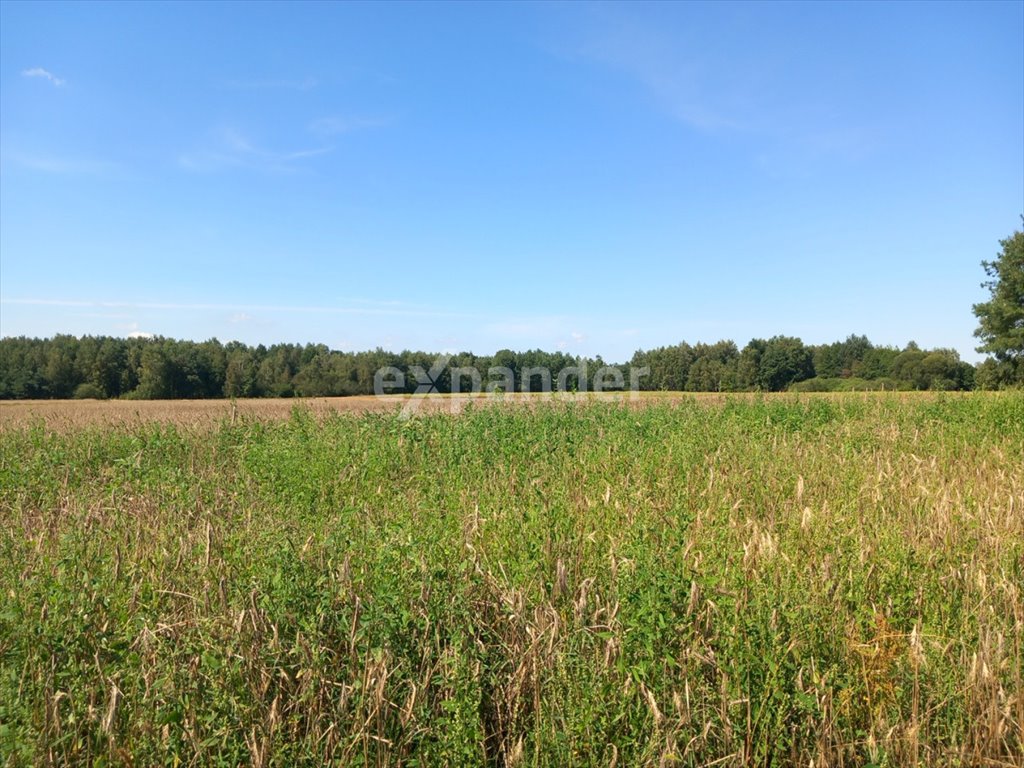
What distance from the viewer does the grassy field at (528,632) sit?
2355mm

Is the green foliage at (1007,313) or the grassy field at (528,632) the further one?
the green foliage at (1007,313)

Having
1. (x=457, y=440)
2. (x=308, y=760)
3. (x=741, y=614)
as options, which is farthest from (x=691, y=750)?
(x=457, y=440)

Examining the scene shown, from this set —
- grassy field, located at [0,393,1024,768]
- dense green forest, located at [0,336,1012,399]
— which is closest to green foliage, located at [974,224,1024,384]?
dense green forest, located at [0,336,1012,399]

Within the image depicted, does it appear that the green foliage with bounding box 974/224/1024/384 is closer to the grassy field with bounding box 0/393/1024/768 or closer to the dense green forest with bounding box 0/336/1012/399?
the dense green forest with bounding box 0/336/1012/399

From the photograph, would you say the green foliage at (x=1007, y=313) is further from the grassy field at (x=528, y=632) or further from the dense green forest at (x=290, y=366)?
the grassy field at (x=528, y=632)

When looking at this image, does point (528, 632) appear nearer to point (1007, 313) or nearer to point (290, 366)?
point (1007, 313)

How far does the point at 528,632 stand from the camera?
281 cm

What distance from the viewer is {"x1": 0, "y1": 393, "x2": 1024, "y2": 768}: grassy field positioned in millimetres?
2355

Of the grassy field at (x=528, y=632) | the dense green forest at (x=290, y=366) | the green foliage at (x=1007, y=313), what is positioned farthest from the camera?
the dense green forest at (x=290, y=366)

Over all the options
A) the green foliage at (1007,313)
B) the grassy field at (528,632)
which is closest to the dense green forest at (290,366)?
the green foliage at (1007,313)

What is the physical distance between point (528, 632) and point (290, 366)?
57.9 meters

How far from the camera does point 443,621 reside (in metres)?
3.00

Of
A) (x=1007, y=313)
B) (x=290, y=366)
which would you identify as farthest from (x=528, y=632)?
(x=290, y=366)

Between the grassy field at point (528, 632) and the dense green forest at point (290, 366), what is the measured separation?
4050 centimetres
